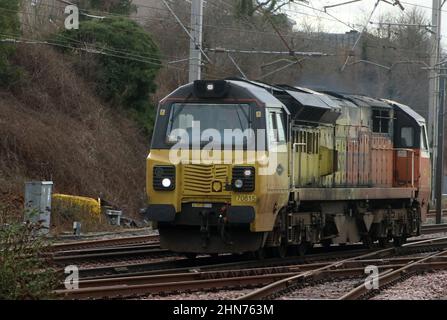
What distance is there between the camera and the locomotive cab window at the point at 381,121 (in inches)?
891

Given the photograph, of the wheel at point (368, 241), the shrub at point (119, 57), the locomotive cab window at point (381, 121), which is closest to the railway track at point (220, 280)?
the wheel at point (368, 241)

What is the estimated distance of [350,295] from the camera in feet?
39.2

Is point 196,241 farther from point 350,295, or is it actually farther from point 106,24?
point 106,24

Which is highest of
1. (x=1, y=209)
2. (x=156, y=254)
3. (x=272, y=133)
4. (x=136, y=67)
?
(x=136, y=67)

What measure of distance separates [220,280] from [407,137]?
11.8m

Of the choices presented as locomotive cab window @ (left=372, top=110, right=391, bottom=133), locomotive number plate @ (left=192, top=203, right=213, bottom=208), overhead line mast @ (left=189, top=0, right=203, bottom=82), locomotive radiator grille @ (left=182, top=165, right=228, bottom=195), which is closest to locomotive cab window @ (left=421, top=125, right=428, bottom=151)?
locomotive cab window @ (left=372, top=110, right=391, bottom=133)

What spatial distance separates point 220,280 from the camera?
13.3 m

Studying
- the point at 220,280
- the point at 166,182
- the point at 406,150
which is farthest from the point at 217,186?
the point at 406,150

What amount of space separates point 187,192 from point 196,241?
90 centimetres

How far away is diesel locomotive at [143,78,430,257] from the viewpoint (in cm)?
1595

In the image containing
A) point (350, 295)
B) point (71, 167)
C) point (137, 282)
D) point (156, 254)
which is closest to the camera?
point (350, 295)

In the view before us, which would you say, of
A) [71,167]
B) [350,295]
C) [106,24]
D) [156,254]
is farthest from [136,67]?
[350,295]

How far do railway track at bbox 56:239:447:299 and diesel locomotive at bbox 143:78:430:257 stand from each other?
91cm

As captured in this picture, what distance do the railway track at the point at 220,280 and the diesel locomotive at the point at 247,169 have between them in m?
0.91
